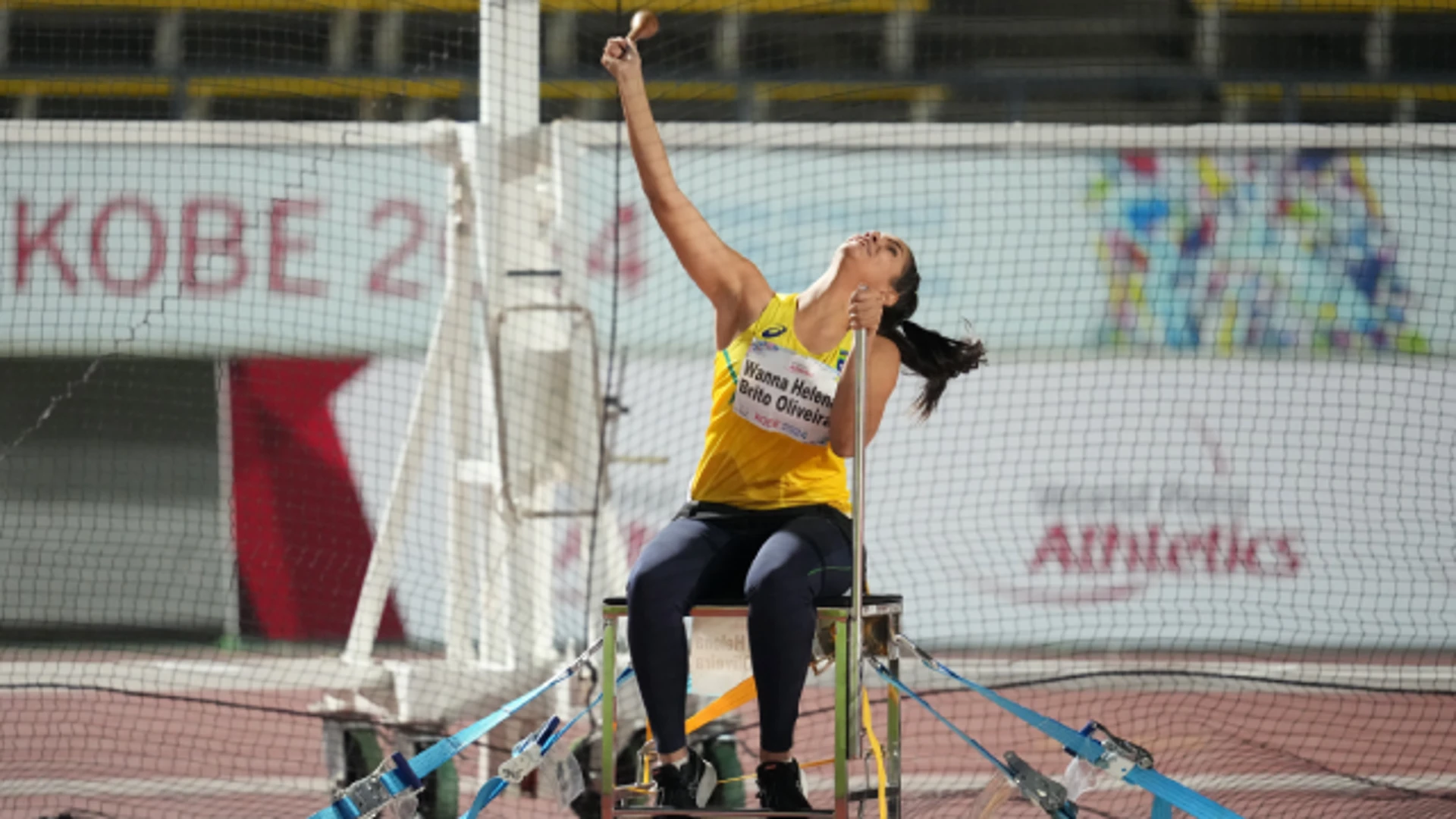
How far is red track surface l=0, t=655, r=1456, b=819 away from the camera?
3.92 meters

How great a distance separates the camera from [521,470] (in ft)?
15.6

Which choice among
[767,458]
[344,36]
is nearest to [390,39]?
[344,36]

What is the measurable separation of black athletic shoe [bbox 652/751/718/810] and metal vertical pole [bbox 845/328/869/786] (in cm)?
28

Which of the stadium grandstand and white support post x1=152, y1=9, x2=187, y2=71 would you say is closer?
the stadium grandstand

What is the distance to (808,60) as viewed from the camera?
8789 millimetres

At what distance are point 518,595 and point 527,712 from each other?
→ 14.3 inches

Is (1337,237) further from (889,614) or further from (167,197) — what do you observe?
(167,197)

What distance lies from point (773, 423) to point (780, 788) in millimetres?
734

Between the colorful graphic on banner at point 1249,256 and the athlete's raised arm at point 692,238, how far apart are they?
3.16 metres

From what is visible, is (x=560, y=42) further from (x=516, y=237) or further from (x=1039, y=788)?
(x=1039, y=788)

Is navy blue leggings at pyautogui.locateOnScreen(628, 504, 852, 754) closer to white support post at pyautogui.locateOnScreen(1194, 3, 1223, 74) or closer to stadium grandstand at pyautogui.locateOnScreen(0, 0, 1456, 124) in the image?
stadium grandstand at pyautogui.locateOnScreen(0, 0, 1456, 124)

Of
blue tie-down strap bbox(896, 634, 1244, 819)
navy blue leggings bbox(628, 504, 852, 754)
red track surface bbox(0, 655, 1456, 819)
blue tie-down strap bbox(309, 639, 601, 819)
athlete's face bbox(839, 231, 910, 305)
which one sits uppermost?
athlete's face bbox(839, 231, 910, 305)

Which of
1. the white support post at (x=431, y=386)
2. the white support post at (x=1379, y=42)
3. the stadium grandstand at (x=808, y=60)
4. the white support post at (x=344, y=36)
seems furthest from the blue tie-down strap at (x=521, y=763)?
the white support post at (x=1379, y=42)

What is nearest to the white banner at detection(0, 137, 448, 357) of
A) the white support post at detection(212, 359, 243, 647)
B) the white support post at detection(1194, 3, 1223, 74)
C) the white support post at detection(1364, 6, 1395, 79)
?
the white support post at detection(212, 359, 243, 647)
